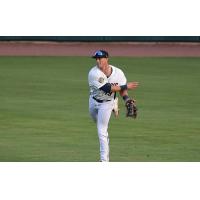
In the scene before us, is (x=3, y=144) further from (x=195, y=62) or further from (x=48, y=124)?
(x=195, y=62)

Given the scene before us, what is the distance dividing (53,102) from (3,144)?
639cm

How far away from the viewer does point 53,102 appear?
16844mm

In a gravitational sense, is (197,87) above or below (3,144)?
above

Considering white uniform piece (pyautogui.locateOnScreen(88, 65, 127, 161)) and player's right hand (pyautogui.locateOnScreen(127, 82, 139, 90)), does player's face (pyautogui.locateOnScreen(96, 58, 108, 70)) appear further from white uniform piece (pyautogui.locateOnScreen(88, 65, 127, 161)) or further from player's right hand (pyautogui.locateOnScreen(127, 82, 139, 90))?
player's right hand (pyautogui.locateOnScreen(127, 82, 139, 90))

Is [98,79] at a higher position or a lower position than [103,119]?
higher

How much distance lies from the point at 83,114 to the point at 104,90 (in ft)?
21.9

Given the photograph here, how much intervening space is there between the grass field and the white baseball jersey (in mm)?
1096

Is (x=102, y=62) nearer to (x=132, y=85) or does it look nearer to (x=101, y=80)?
(x=101, y=80)

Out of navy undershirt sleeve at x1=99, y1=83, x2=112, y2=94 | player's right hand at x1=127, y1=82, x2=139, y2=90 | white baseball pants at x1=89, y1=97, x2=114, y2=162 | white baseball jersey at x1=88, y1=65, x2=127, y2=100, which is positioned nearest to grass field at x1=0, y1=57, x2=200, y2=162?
white baseball pants at x1=89, y1=97, x2=114, y2=162

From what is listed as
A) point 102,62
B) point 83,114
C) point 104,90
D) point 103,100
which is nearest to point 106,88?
point 104,90

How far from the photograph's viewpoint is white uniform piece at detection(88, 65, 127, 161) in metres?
8.12

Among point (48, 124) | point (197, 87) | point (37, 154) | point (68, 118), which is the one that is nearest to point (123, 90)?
point (37, 154)

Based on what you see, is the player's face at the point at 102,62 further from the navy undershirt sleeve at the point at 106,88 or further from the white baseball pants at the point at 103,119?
the white baseball pants at the point at 103,119

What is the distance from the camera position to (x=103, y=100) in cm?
842
